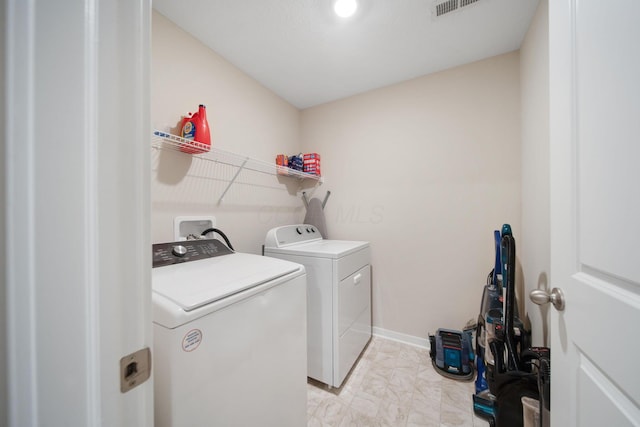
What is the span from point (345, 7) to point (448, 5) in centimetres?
64

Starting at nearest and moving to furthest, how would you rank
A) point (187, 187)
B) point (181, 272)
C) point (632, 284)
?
point (632, 284)
point (181, 272)
point (187, 187)

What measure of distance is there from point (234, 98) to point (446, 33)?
1.71 meters

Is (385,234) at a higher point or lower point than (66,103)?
lower

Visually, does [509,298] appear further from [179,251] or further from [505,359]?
[179,251]

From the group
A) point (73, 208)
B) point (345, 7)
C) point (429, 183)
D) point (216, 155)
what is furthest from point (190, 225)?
point (429, 183)

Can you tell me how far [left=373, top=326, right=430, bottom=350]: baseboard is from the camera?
208 cm

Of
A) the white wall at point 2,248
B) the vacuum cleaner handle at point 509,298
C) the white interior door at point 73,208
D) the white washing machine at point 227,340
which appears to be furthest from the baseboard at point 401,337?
the white wall at point 2,248

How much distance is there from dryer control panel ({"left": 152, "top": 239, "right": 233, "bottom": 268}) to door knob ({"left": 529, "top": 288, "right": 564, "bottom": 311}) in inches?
58.8

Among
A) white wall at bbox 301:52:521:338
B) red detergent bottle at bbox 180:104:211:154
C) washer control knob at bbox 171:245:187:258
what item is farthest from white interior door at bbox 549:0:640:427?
red detergent bottle at bbox 180:104:211:154

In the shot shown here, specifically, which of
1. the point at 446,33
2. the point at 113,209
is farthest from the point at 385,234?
the point at 113,209

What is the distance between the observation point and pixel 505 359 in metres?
1.33

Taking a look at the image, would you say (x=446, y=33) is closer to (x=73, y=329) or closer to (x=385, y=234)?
(x=385, y=234)

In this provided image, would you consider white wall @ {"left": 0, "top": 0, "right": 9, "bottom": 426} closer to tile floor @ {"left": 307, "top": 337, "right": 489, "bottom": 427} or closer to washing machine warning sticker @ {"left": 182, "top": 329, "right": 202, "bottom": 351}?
washing machine warning sticker @ {"left": 182, "top": 329, "right": 202, "bottom": 351}

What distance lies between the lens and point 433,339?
75.3 inches
